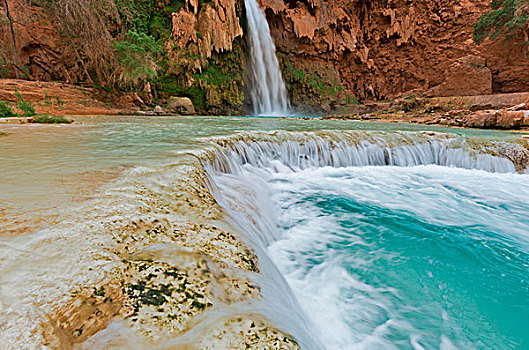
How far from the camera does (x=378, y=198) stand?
4.11m

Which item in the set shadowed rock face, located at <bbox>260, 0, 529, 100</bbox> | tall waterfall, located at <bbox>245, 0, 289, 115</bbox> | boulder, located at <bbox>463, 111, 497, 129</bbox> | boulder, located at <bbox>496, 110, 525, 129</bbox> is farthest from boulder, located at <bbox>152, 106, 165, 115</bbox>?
boulder, located at <bbox>496, 110, 525, 129</bbox>

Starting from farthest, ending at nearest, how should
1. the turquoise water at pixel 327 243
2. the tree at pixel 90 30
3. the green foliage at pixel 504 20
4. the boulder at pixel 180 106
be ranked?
the boulder at pixel 180 106 → the green foliage at pixel 504 20 → the tree at pixel 90 30 → the turquoise water at pixel 327 243

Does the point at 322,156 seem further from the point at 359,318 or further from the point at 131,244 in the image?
the point at 131,244

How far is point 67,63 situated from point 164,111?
7214mm

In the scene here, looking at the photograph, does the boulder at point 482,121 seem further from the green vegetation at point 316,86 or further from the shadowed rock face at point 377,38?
the green vegetation at point 316,86

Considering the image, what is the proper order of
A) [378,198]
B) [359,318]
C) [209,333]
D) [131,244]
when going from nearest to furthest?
[209,333]
[131,244]
[359,318]
[378,198]

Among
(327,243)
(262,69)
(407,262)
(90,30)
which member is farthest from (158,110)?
(407,262)

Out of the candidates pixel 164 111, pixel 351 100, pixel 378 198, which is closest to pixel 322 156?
pixel 378 198

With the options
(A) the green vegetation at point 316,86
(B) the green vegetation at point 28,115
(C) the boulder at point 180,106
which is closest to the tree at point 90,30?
(C) the boulder at point 180,106

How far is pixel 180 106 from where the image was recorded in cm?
1695

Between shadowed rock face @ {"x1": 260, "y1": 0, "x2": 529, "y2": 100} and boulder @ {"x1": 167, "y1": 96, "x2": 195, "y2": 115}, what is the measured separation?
12.7 m

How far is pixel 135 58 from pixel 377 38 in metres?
25.4

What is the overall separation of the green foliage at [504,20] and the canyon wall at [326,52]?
0.85 metres

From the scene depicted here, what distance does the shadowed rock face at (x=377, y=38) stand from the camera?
76.5 ft
